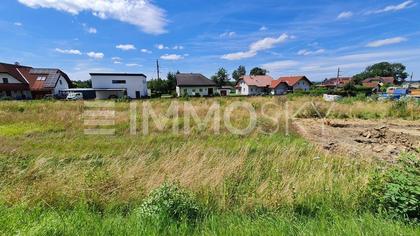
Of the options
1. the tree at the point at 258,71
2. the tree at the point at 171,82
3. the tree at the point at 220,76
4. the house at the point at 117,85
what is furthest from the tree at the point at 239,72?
the house at the point at 117,85

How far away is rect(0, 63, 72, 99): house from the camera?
1515 inches

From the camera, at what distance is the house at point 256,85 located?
6266 cm

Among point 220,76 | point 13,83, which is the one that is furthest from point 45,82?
point 220,76

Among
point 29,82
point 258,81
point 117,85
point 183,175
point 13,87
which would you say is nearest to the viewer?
point 183,175

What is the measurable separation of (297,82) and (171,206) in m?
63.9

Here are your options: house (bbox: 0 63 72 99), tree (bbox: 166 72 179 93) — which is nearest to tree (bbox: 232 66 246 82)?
tree (bbox: 166 72 179 93)

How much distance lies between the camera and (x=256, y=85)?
62.4 m

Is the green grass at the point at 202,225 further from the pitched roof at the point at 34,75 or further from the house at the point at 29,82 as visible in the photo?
the pitched roof at the point at 34,75

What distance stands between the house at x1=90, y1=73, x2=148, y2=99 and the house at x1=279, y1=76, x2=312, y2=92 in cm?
3671

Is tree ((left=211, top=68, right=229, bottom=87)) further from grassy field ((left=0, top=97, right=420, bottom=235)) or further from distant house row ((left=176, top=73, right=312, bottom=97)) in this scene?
grassy field ((left=0, top=97, right=420, bottom=235))

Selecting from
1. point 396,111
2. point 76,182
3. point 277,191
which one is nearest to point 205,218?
point 277,191

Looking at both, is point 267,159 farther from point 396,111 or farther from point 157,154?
point 396,111

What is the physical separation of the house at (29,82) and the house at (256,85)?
42183mm

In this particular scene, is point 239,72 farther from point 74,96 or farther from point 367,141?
point 367,141
